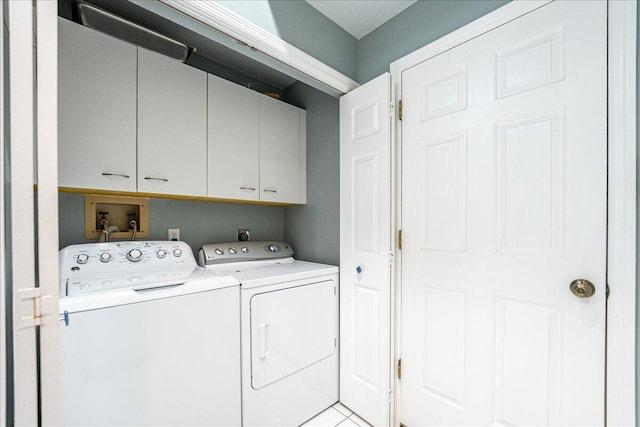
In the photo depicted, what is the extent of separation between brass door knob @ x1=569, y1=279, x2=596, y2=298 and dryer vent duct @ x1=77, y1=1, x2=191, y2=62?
88.4 inches

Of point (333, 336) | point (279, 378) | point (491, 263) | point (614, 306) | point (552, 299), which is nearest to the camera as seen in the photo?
point (614, 306)

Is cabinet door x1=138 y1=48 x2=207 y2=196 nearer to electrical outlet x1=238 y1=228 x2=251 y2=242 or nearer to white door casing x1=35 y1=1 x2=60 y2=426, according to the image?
electrical outlet x1=238 y1=228 x2=251 y2=242

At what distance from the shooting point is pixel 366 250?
1.76m

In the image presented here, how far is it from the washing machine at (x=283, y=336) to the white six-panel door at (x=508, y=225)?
51cm

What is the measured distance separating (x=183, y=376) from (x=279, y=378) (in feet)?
1.84

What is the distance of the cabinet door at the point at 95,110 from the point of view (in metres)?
1.31

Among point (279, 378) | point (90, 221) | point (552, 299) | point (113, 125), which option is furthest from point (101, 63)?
point (552, 299)

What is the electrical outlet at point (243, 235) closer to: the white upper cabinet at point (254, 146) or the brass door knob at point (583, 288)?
the white upper cabinet at point (254, 146)

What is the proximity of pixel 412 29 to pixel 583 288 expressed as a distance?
1549mm

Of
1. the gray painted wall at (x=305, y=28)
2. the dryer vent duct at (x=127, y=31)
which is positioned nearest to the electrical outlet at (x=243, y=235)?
the dryer vent duct at (x=127, y=31)

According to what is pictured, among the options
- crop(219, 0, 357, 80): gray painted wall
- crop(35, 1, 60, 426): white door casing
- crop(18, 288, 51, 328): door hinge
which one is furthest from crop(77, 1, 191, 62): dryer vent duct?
crop(18, 288, 51, 328): door hinge

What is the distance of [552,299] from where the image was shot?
3.77 feet

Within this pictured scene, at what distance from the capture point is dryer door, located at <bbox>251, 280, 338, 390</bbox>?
59.4 inches

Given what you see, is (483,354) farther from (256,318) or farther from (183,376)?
(183,376)
